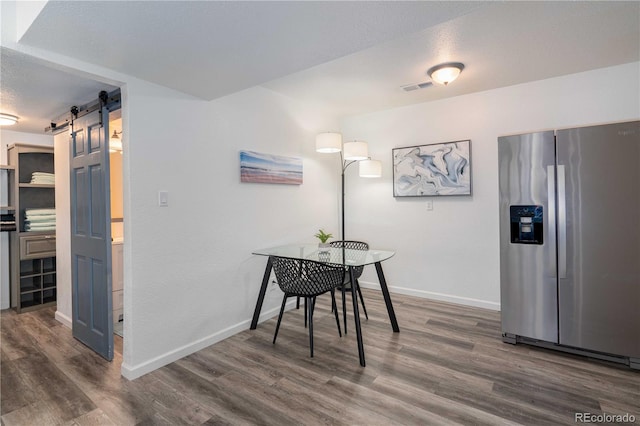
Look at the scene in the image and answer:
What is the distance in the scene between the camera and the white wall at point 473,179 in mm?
3203

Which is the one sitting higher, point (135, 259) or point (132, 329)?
point (135, 259)

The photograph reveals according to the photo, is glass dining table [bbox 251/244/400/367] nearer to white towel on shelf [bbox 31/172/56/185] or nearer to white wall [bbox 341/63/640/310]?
white wall [bbox 341/63/640/310]

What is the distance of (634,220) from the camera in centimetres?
238

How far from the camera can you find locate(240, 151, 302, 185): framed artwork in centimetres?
327

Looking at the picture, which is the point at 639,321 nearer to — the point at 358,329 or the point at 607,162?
the point at 607,162

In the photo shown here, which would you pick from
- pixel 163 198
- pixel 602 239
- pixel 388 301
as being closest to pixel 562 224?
pixel 602 239

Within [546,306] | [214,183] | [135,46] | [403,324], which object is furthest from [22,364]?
[546,306]

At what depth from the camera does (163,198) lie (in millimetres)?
2568

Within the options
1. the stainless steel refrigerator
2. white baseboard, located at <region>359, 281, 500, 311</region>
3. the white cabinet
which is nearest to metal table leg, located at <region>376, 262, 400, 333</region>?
the stainless steel refrigerator

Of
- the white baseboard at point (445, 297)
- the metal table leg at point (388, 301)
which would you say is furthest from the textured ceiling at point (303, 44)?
the white baseboard at point (445, 297)

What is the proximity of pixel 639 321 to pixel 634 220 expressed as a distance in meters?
0.73

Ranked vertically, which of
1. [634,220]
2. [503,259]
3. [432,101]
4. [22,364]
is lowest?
[22,364]

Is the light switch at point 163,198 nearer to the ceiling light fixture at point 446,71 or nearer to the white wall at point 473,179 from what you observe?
the ceiling light fixture at point 446,71

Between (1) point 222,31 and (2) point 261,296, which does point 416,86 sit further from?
(2) point 261,296
